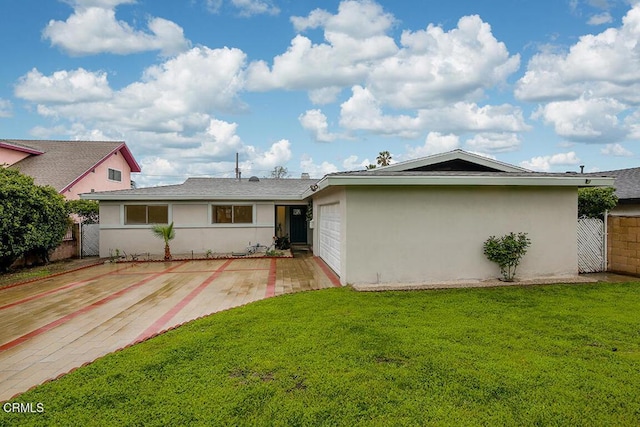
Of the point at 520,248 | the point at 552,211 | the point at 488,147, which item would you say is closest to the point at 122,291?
the point at 520,248

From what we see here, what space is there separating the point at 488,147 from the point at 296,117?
12470 mm

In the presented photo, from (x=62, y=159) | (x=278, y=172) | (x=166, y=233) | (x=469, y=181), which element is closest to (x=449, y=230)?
(x=469, y=181)

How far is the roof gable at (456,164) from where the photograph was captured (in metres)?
9.63

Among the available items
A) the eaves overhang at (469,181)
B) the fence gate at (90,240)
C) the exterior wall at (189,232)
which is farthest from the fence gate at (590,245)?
the fence gate at (90,240)

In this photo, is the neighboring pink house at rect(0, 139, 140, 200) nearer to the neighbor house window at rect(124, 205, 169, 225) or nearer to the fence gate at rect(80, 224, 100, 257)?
the fence gate at rect(80, 224, 100, 257)

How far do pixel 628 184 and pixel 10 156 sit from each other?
3157 centimetres

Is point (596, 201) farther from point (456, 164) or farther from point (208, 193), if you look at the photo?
point (208, 193)

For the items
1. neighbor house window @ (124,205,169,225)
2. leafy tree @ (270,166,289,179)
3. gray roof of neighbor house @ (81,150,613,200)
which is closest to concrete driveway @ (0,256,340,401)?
neighbor house window @ (124,205,169,225)

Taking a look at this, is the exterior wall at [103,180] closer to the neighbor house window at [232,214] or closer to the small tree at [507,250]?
the neighbor house window at [232,214]

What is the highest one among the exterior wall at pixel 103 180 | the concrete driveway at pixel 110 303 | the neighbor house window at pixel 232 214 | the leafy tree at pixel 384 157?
the leafy tree at pixel 384 157

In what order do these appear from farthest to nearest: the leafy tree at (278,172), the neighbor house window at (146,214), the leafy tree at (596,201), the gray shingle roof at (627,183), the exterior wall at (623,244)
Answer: the leafy tree at (278,172) → the neighbor house window at (146,214) → the gray shingle roof at (627,183) → the leafy tree at (596,201) → the exterior wall at (623,244)

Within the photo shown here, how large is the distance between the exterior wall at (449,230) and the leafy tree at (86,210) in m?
13.0

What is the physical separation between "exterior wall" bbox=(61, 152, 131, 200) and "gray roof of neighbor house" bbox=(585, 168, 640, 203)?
25.2 metres

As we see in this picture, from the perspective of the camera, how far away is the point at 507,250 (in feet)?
27.7
